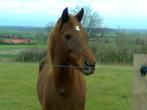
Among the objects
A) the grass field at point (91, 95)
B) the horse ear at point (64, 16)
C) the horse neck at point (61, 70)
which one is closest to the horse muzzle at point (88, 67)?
the horse neck at point (61, 70)

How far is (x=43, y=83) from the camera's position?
784 centimetres

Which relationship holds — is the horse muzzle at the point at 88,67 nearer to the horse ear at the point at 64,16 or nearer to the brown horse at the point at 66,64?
the brown horse at the point at 66,64

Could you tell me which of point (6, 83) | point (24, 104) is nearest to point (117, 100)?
point (24, 104)

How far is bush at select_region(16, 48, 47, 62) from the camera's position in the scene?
40441 millimetres

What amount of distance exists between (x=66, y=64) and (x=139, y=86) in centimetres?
118

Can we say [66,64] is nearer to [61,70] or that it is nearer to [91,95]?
[61,70]

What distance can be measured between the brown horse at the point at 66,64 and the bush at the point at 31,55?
32443mm

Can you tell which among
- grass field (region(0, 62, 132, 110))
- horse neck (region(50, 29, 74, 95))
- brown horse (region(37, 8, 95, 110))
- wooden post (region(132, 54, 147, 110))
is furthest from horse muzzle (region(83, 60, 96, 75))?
grass field (region(0, 62, 132, 110))

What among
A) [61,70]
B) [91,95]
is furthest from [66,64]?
[91,95]

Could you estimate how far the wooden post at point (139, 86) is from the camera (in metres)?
6.02

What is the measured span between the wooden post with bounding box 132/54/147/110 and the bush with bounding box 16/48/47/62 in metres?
33.5

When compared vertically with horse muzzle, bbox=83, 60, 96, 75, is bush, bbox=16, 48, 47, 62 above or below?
below

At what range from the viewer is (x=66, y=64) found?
6695 mm

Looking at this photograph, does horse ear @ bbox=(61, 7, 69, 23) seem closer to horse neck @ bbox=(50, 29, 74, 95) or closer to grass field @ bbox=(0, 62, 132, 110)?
horse neck @ bbox=(50, 29, 74, 95)
